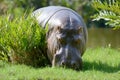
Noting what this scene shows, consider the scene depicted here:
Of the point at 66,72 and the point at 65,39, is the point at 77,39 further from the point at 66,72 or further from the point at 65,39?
the point at 66,72

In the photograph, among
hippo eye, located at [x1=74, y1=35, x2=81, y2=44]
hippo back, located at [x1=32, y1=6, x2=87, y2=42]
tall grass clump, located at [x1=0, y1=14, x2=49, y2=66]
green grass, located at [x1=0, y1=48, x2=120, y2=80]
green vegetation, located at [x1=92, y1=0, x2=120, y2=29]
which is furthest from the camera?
hippo back, located at [x1=32, y1=6, x2=87, y2=42]

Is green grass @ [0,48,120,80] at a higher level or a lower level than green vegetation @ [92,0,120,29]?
lower

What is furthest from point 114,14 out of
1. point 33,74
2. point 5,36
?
point 5,36

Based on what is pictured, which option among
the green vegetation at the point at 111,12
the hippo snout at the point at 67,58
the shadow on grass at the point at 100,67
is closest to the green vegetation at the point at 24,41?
the hippo snout at the point at 67,58

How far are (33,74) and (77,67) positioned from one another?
1.04m

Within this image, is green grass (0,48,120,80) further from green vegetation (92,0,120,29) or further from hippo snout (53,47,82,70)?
green vegetation (92,0,120,29)

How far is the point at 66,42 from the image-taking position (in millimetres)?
7789

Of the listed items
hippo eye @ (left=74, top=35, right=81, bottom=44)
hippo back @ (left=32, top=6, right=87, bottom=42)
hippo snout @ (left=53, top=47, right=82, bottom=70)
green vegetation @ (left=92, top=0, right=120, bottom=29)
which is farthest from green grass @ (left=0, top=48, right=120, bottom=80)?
green vegetation @ (left=92, top=0, right=120, bottom=29)

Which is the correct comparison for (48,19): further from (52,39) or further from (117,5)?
(117,5)

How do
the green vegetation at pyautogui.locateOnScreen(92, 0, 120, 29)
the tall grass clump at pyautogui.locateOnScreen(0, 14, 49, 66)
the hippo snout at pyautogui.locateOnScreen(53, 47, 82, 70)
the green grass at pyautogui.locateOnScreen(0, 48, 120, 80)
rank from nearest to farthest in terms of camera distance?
the green vegetation at pyautogui.locateOnScreen(92, 0, 120, 29), the green grass at pyautogui.locateOnScreen(0, 48, 120, 80), the hippo snout at pyautogui.locateOnScreen(53, 47, 82, 70), the tall grass clump at pyautogui.locateOnScreen(0, 14, 49, 66)

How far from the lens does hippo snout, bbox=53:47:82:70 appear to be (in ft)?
25.1

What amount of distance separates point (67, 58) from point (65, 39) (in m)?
0.36

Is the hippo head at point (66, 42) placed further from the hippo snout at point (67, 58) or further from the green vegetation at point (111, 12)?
the green vegetation at point (111, 12)

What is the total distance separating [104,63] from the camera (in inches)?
Answer: 340
